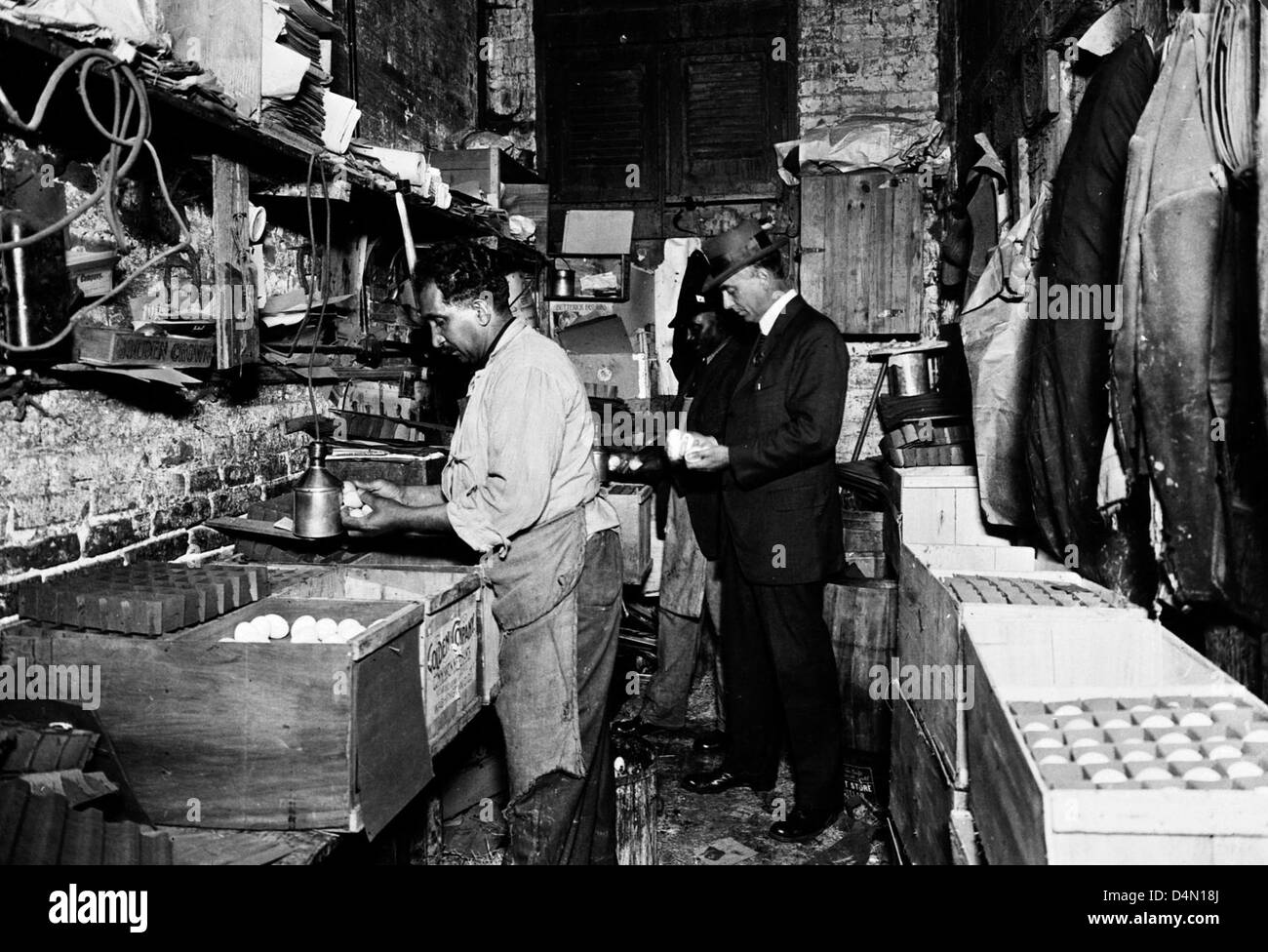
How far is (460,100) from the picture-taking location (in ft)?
19.5

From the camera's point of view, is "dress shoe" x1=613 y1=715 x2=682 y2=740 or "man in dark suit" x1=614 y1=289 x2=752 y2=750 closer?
"man in dark suit" x1=614 y1=289 x2=752 y2=750

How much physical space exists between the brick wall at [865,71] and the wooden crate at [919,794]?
3.02 metres

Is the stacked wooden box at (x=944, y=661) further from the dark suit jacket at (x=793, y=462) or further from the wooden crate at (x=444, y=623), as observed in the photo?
the wooden crate at (x=444, y=623)

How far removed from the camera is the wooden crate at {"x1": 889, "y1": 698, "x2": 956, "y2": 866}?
94.8 inches

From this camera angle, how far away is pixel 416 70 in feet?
17.3

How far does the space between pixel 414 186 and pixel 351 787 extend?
8.03 ft

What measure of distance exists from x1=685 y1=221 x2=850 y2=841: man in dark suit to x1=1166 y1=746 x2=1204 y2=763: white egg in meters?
2.04

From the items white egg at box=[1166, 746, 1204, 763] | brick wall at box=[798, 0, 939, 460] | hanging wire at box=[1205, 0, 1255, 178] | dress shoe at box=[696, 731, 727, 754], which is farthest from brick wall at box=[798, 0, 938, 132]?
white egg at box=[1166, 746, 1204, 763]

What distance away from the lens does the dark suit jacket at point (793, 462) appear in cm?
356

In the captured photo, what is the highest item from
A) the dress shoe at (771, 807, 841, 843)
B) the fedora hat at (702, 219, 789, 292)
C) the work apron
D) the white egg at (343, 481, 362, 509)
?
the fedora hat at (702, 219, 789, 292)

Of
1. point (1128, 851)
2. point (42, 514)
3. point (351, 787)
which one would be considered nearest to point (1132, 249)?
point (1128, 851)

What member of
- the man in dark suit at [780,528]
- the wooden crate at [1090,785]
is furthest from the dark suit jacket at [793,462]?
the wooden crate at [1090,785]

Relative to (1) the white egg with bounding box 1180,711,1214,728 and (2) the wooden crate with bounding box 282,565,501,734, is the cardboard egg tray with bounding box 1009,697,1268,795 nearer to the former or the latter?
(1) the white egg with bounding box 1180,711,1214,728
